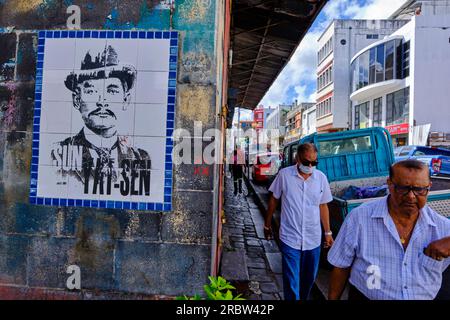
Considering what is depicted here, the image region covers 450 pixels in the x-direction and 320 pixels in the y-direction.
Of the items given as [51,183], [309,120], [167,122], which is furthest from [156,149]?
[309,120]

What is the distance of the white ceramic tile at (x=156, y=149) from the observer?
3.33 meters

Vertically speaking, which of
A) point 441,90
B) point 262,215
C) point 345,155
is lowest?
point 262,215

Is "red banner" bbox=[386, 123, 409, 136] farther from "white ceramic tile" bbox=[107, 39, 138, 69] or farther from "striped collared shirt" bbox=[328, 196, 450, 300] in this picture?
"striped collared shirt" bbox=[328, 196, 450, 300]

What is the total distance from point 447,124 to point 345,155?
954 inches

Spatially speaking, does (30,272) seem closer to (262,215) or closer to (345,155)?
(345,155)

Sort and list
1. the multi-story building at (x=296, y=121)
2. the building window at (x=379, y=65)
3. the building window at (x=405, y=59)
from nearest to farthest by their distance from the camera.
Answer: the building window at (x=405, y=59) → the building window at (x=379, y=65) → the multi-story building at (x=296, y=121)

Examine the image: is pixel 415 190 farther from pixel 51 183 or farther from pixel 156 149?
pixel 51 183

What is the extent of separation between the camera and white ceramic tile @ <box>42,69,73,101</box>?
11.3 feet

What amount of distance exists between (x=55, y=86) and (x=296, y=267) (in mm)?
3306

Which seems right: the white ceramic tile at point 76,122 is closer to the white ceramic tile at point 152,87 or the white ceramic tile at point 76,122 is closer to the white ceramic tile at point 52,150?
the white ceramic tile at point 52,150

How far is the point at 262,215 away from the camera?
34.5 ft

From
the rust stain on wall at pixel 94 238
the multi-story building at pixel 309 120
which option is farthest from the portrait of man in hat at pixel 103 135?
the multi-story building at pixel 309 120

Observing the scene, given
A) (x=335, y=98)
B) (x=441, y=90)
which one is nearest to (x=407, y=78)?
(x=441, y=90)

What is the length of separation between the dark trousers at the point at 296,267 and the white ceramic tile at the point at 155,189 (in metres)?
1.53
